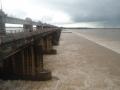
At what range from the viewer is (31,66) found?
17453 millimetres

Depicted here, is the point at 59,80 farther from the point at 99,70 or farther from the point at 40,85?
the point at 99,70

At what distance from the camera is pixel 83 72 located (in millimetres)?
19672

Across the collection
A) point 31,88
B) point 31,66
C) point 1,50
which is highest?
point 1,50

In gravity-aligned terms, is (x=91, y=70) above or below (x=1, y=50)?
below

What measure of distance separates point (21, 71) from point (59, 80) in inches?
149

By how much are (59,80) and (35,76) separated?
7.68 feet

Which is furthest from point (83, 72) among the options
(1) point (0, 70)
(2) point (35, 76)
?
(1) point (0, 70)

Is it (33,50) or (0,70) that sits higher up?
(33,50)

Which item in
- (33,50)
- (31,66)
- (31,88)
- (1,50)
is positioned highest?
(1,50)

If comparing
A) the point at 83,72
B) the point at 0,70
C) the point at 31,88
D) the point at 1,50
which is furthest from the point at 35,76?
the point at 1,50

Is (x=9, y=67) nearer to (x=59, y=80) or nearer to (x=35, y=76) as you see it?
(x=35, y=76)

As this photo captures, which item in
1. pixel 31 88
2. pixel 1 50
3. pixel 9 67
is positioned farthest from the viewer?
pixel 9 67

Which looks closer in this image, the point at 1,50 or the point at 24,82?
the point at 1,50

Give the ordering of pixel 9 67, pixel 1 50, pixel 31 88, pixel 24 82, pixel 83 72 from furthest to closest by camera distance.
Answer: pixel 83 72, pixel 9 67, pixel 24 82, pixel 31 88, pixel 1 50
